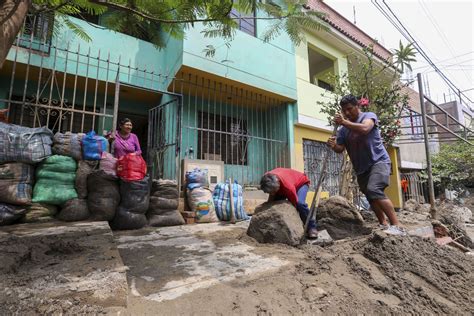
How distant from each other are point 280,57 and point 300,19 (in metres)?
5.81

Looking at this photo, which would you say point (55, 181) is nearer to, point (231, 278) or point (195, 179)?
point (195, 179)

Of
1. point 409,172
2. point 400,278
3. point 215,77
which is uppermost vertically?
point 215,77

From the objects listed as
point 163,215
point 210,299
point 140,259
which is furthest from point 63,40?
point 210,299

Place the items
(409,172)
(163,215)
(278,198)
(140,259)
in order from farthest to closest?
(409,172)
(163,215)
(278,198)
(140,259)

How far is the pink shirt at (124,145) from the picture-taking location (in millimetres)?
4215

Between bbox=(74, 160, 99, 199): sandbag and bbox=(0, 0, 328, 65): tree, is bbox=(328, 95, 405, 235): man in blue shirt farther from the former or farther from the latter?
bbox=(74, 160, 99, 199): sandbag

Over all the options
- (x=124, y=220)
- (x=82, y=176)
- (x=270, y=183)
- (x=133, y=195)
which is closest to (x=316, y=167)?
(x=270, y=183)

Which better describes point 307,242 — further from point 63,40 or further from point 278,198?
point 63,40

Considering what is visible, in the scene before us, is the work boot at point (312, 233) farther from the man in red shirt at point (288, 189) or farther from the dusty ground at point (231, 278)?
the dusty ground at point (231, 278)

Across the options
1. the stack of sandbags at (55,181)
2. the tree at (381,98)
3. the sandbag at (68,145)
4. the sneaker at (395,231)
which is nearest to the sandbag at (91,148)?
the sandbag at (68,145)

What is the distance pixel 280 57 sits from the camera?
25.3 ft

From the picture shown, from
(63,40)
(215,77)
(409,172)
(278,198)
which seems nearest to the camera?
(278,198)

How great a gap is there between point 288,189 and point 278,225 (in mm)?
528

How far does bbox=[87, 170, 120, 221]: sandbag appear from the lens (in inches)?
132
